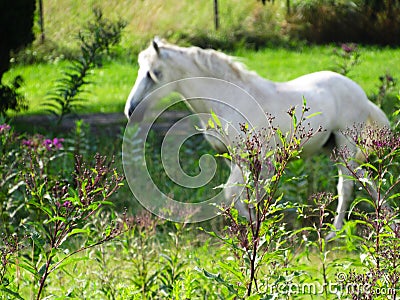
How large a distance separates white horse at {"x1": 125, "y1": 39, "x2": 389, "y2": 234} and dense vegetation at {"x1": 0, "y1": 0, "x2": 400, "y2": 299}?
0.24 meters

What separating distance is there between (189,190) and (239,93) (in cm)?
146

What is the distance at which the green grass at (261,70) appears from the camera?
559 inches

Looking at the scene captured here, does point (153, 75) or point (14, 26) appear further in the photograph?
point (14, 26)

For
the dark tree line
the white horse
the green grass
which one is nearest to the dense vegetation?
the green grass

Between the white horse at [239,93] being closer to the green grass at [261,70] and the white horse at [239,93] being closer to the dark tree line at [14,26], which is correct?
the dark tree line at [14,26]

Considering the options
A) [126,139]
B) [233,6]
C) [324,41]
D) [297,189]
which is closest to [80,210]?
[297,189]

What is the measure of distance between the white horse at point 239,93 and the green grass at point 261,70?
6573 mm

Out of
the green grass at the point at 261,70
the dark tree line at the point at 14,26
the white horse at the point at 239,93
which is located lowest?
the green grass at the point at 261,70

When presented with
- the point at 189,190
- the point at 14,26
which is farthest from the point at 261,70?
the point at 189,190

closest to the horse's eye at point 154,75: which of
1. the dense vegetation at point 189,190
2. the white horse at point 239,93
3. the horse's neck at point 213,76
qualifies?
the white horse at point 239,93

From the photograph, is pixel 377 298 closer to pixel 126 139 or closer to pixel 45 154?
pixel 45 154

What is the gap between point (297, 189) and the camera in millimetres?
7023

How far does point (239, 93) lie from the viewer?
6441mm

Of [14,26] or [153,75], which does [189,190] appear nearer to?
[153,75]
